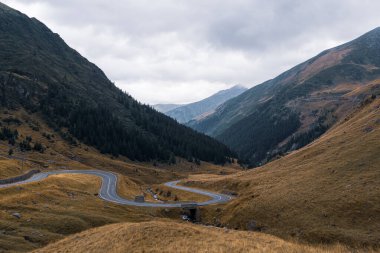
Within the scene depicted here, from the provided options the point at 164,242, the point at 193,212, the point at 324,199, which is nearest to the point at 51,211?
the point at 164,242

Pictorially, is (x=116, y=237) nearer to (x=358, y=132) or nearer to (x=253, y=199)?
(x=253, y=199)

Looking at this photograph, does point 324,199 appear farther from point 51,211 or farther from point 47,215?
point 51,211

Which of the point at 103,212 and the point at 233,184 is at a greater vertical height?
the point at 103,212

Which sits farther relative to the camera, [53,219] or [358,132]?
[358,132]

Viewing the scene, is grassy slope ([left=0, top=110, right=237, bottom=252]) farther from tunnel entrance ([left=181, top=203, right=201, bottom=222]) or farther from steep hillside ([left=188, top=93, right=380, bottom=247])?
steep hillside ([left=188, top=93, right=380, bottom=247])

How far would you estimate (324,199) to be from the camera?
64.3 metres

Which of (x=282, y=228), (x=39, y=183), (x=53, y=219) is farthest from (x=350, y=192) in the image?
(x=39, y=183)

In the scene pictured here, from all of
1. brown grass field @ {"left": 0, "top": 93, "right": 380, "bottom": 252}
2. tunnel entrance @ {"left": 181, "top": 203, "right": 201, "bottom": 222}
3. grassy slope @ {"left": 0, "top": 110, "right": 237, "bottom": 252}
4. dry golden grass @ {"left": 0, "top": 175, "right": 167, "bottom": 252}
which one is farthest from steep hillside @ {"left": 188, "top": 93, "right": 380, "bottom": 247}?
dry golden grass @ {"left": 0, "top": 175, "right": 167, "bottom": 252}

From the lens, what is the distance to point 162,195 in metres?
123

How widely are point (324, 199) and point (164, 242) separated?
4301cm

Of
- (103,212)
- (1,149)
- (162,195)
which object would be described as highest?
(1,149)

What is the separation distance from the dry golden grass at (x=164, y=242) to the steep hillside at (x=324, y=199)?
2231cm

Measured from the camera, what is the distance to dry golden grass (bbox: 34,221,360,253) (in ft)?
93.0

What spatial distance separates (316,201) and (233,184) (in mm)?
47553
